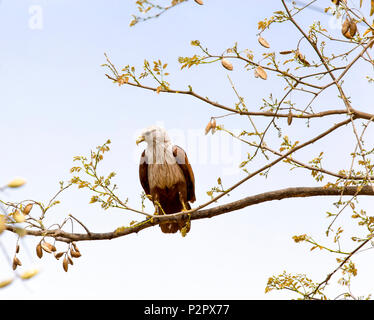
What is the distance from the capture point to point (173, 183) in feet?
16.2

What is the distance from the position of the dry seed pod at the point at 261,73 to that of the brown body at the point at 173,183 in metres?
2.21

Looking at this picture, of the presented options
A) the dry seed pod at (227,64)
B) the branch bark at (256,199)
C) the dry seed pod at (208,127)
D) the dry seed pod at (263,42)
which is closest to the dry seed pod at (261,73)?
the dry seed pod at (263,42)

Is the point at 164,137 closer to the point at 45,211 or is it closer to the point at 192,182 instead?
the point at 192,182

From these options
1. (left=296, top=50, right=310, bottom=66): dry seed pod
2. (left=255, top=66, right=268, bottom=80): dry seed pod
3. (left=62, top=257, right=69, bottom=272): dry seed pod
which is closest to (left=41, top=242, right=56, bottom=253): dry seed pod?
(left=62, top=257, right=69, bottom=272): dry seed pod

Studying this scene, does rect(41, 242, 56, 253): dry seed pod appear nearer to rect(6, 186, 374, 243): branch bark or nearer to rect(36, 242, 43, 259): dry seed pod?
rect(36, 242, 43, 259): dry seed pod

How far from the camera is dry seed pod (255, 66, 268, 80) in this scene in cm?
282

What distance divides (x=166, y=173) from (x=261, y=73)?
2.36 m

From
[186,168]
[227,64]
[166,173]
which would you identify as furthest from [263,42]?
[166,173]

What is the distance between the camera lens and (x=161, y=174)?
499 centimetres

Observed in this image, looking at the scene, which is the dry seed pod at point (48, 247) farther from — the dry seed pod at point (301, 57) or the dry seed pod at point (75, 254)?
the dry seed pod at point (301, 57)

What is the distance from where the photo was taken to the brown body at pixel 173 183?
493 cm

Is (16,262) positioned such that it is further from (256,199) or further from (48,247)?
(256,199)

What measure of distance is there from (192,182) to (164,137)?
0.61m
